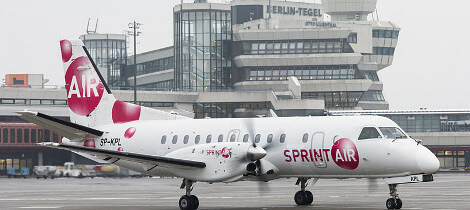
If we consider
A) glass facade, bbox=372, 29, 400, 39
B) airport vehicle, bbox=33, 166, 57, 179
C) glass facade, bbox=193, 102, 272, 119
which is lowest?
airport vehicle, bbox=33, 166, 57, 179

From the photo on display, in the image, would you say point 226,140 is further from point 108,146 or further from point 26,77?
point 26,77

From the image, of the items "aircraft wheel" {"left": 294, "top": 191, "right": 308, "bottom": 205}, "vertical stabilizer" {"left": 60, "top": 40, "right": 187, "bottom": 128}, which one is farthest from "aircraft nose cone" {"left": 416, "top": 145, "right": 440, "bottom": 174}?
"vertical stabilizer" {"left": 60, "top": 40, "right": 187, "bottom": 128}

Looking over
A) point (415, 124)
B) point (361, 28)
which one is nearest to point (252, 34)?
point (361, 28)

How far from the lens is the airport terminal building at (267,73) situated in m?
96.6

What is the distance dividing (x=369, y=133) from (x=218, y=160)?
5.19 m

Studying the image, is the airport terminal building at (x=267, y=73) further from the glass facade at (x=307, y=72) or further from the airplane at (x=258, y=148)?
the airplane at (x=258, y=148)

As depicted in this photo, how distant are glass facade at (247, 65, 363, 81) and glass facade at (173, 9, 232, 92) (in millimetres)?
6147

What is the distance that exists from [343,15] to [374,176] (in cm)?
12156

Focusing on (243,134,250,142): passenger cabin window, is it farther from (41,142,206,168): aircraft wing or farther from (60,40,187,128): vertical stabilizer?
(60,40,187,128): vertical stabilizer

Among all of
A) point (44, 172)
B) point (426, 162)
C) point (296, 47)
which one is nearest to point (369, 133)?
point (426, 162)

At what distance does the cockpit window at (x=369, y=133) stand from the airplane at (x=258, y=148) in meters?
0.03

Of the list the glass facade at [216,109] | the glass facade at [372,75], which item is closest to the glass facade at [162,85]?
the glass facade at [216,109]

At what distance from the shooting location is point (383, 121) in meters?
28.1

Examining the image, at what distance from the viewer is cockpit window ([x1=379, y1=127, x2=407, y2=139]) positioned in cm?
2745
